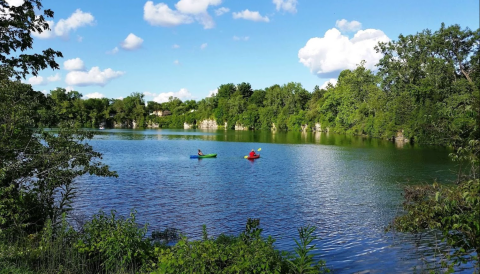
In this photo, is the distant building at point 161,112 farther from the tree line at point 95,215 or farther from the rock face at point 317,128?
the tree line at point 95,215

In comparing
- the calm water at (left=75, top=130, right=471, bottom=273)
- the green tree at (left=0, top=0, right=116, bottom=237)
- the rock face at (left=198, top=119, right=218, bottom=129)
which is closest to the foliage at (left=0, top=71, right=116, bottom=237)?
the green tree at (left=0, top=0, right=116, bottom=237)

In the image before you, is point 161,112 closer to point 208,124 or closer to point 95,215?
point 208,124

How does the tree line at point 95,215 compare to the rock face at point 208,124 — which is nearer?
the tree line at point 95,215

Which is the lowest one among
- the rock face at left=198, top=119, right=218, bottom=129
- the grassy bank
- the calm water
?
the calm water

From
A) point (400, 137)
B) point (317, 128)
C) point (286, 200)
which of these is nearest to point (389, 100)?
point (400, 137)

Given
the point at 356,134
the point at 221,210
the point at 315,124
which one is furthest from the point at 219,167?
the point at 315,124

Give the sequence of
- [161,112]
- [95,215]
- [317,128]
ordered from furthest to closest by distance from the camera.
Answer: [161,112] < [317,128] < [95,215]

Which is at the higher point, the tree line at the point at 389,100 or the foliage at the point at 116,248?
the tree line at the point at 389,100

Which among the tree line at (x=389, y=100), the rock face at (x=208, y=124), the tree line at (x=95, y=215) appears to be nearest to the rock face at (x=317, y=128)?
the tree line at (x=389, y=100)

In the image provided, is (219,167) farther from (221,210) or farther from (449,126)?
(449,126)

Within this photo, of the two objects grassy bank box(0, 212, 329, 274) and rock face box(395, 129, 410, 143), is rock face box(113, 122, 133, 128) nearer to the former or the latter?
rock face box(395, 129, 410, 143)

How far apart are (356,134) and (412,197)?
7796cm

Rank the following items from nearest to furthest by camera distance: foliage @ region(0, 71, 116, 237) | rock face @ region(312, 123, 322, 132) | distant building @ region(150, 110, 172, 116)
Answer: foliage @ region(0, 71, 116, 237) < rock face @ region(312, 123, 322, 132) < distant building @ region(150, 110, 172, 116)

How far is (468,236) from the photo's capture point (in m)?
5.59
